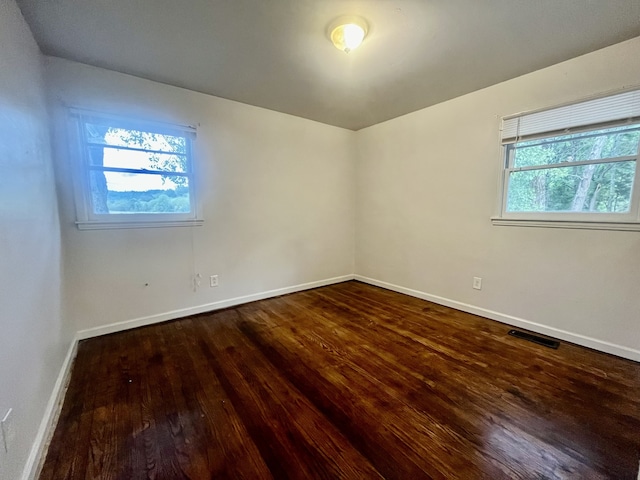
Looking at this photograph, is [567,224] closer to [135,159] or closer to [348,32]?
[348,32]

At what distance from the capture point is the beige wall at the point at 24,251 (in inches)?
44.9

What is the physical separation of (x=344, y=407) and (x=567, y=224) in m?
2.40

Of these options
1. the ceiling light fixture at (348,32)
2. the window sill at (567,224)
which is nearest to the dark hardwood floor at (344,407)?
the window sill at (567,224)

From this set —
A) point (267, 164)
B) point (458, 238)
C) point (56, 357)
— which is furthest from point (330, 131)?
point (56, 357)

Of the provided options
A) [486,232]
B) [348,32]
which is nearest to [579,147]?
[486,232]

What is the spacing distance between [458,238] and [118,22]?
3553 millimetres

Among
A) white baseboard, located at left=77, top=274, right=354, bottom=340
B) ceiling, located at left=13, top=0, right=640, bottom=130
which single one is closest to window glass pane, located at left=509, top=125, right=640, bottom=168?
ceiling, located at left=13, top=0, right=640, bottom=130

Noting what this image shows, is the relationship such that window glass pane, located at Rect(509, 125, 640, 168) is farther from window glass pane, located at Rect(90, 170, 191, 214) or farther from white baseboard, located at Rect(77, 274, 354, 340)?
window glass pane, located at Rect(90, 170, 191, 214)

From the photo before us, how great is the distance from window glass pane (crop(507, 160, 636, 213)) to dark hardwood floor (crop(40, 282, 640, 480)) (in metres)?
1.22

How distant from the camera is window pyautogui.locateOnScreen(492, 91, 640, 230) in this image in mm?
2045

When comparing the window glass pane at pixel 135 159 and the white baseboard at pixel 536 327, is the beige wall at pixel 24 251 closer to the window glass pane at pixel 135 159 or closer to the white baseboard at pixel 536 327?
the window glass pane at pixel 135 159

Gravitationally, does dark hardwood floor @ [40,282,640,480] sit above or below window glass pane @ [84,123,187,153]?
below

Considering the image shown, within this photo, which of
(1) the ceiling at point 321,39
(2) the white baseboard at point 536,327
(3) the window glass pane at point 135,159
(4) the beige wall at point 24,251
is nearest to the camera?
(4) the beige wall at point 24,251

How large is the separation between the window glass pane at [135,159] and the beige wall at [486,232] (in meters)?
2.62
